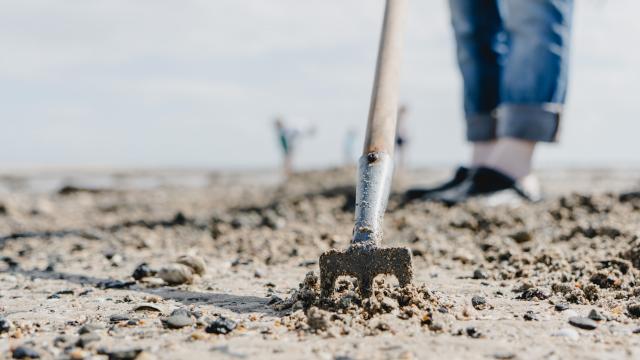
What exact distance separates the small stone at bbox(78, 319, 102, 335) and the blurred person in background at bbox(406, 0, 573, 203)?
2.90m

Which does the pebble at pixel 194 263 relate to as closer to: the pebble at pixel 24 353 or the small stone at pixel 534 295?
the pebble at pixel 24 353

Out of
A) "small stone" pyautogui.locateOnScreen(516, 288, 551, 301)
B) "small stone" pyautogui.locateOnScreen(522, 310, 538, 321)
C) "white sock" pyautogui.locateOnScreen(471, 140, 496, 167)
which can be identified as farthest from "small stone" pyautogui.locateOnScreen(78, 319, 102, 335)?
"white sock" pyautogui.locateOnScreen(471, 140, 496, 167)

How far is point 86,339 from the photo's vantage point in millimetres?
1665

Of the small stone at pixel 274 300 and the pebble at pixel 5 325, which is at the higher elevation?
the small stone at pixel 274 300

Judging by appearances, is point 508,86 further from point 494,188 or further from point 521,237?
point 521,237

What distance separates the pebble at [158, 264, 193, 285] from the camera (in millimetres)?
2488

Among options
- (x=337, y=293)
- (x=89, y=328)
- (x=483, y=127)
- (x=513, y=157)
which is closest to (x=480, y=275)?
(x=337, y=293)

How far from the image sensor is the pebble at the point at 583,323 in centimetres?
173

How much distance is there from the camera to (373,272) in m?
1.89

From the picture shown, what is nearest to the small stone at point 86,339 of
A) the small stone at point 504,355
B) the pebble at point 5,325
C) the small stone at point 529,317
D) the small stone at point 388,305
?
the pebble at point 5,325

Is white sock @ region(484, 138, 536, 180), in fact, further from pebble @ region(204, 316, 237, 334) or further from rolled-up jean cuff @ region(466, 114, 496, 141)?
pebble @ region(204, 316, 237, 334)

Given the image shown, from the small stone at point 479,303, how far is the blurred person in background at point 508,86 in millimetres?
2232

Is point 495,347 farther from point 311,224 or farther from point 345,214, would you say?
point 345,214

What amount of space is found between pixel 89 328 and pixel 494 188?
3023mm
